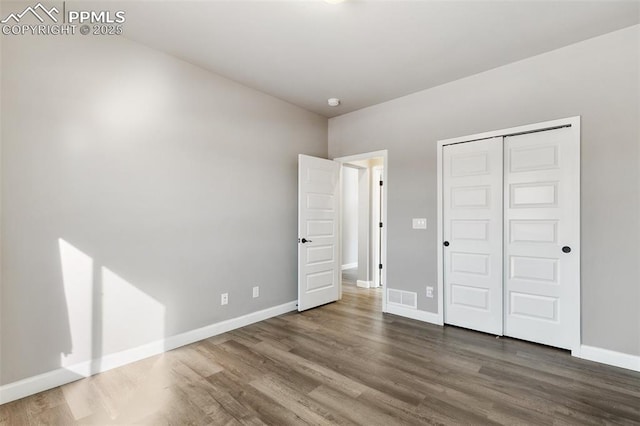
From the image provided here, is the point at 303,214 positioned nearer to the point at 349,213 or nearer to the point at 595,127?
the point at 595,127

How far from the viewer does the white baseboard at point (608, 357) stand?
2.51 m

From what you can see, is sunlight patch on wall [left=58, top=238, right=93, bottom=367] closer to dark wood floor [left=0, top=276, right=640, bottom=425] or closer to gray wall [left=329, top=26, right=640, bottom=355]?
dark wood floor [left=0, top=276, right=640, bottom=425]

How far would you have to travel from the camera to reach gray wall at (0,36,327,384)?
2176 millimetres

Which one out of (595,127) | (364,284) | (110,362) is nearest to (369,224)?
(364,284)

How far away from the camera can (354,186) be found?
7703 millimetres

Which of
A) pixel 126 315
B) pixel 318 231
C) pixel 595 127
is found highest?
pixel 595 127

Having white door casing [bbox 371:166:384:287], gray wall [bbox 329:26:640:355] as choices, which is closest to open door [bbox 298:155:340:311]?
white door casing [bbox 371:166:384:287]

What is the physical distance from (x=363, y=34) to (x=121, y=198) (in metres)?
2.55

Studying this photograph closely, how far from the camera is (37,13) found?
2.23m

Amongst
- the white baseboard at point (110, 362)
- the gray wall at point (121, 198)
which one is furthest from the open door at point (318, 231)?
the white baseboard at point (110, 362)

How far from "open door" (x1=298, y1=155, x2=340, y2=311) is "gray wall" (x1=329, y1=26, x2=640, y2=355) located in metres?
1.40

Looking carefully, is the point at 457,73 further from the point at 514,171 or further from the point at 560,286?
the point at 560,286

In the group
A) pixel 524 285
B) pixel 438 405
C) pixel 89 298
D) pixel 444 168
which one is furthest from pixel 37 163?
pixel 524 285

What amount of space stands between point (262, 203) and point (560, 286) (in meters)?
3.26
